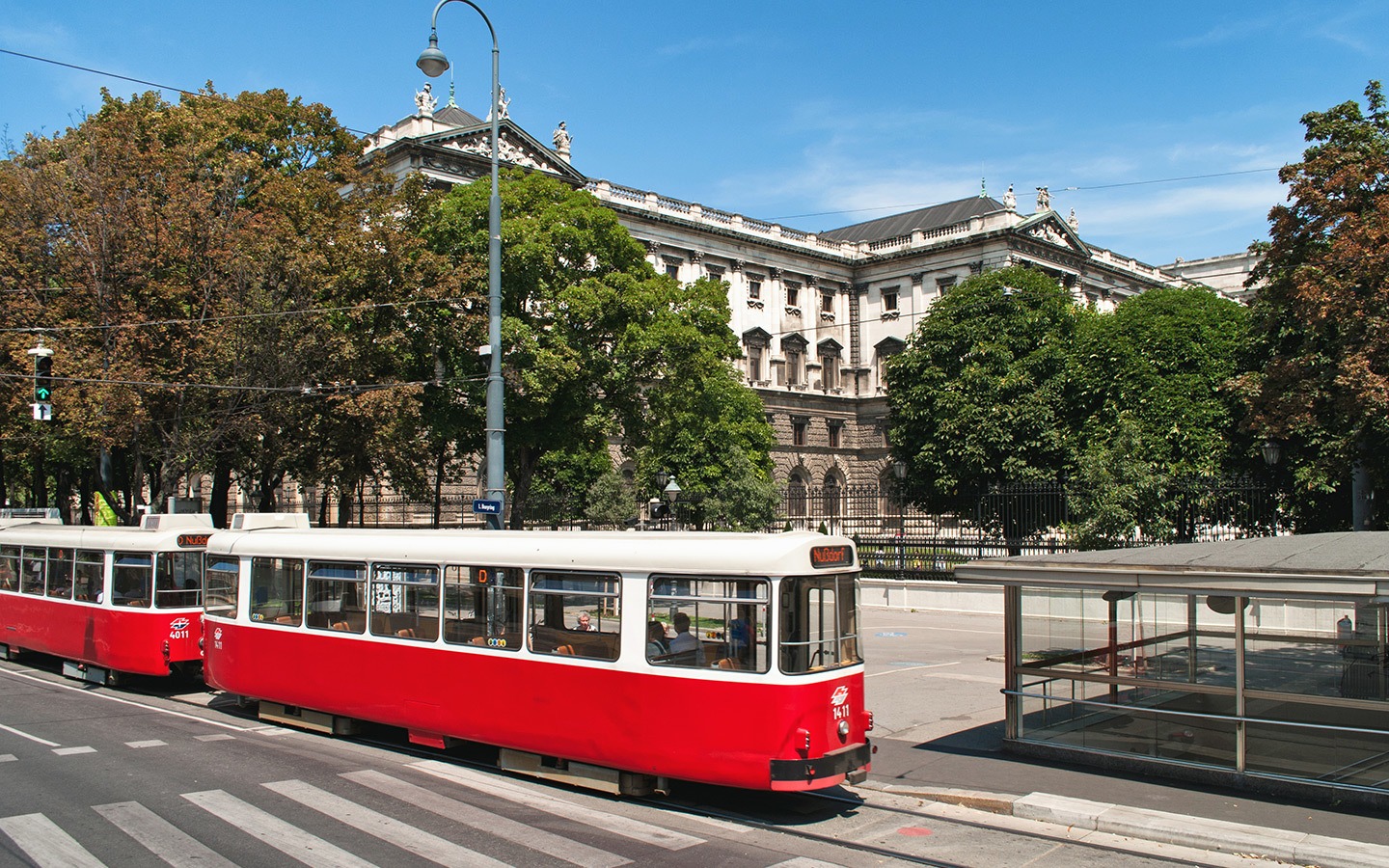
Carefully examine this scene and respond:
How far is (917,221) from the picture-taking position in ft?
270

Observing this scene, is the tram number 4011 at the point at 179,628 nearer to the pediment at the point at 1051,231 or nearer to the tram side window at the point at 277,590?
the tram side window at the point at 277,590

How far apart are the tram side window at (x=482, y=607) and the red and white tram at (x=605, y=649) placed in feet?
0.07

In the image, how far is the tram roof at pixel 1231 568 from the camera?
368 inches

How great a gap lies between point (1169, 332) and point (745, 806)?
35311 mm

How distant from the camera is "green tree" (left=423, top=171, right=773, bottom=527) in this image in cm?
3216

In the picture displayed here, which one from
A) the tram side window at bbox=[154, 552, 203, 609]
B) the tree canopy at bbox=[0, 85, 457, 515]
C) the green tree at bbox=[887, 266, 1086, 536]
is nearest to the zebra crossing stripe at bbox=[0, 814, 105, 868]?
the tram side window at bbox=[154, 552, 203, 609]

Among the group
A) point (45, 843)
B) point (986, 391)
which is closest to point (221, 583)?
point (45, 843)

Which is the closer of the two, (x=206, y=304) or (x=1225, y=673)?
(x=1225, y=673)

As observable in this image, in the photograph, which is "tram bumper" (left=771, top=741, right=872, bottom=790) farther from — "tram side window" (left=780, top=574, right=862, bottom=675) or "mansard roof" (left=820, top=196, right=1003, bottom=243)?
"mansard roof" (left=820, top=196, right=1003, bottom=243)

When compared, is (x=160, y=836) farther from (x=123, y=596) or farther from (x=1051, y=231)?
(x=1051, y=231)

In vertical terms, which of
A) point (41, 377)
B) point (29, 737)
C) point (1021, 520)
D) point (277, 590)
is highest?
point (41, 377)

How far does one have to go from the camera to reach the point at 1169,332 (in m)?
40.1

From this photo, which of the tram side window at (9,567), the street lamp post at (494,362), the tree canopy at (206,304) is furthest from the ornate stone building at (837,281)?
the tram side window at (9,567)

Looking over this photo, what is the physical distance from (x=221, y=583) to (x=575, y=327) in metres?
19.2
